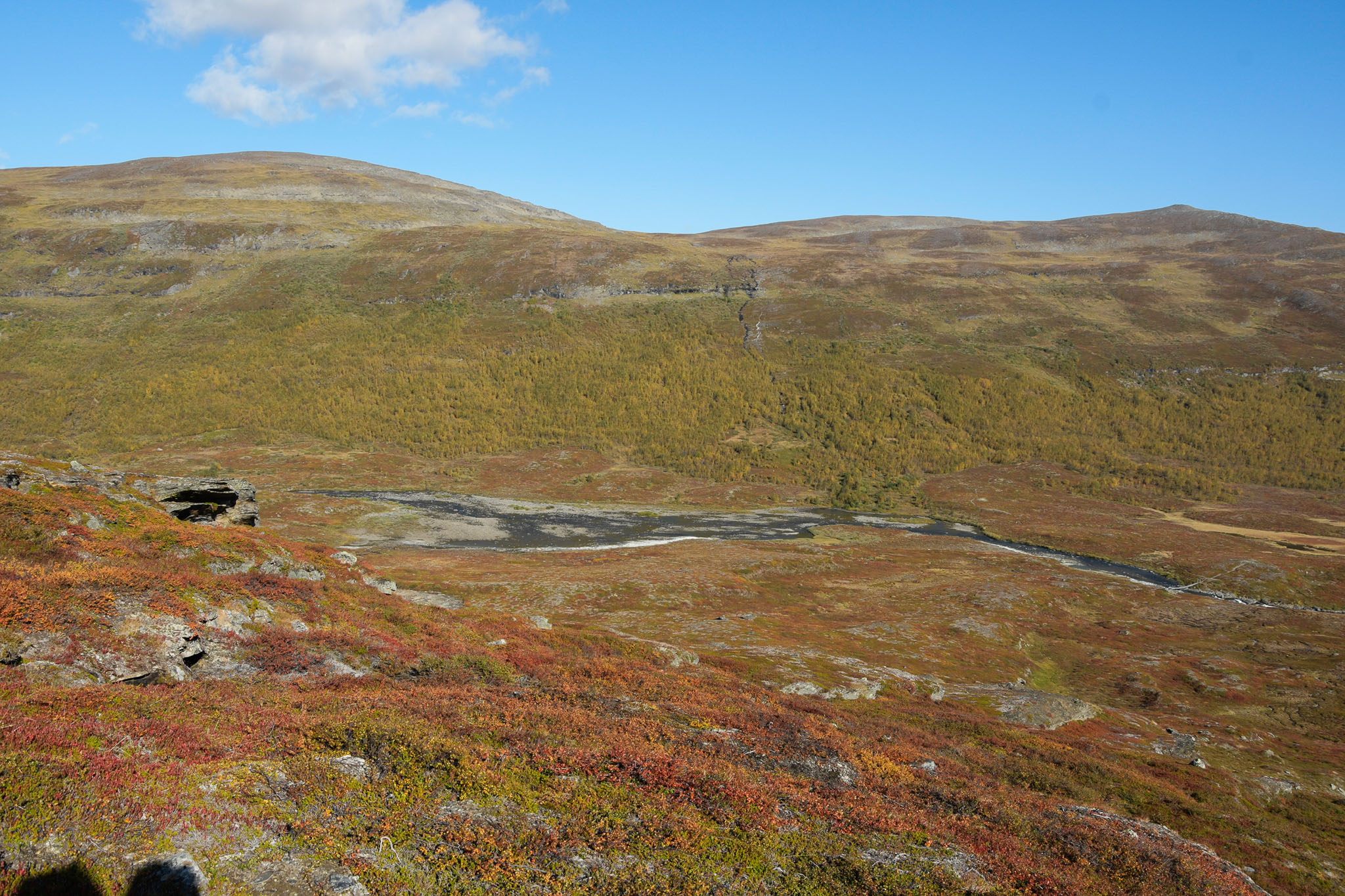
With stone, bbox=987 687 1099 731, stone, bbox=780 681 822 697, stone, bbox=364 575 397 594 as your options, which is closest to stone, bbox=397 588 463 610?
stone, bbox=364 575 397 594

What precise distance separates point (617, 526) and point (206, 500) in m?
51.7

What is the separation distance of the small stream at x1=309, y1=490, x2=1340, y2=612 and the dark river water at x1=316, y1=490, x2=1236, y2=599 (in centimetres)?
10

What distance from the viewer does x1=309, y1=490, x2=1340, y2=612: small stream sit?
7625cm

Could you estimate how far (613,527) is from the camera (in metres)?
89.9

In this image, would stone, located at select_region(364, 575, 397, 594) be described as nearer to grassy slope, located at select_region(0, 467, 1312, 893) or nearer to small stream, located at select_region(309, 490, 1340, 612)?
grassy slope, located at select_region(0, 467, 1312, 893)

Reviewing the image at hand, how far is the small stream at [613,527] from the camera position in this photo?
3002 inches

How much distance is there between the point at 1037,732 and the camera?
3012 cm

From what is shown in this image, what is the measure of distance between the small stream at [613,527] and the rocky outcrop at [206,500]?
78.1 ft

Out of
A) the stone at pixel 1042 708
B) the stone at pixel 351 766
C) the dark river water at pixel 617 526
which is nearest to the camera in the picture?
the stone at pixel 351 766

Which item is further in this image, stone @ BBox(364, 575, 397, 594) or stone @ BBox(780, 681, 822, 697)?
stone @ BBox(364, 575, 397, 594)

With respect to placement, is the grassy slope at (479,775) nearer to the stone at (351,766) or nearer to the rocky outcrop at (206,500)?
the stone at (351,766)

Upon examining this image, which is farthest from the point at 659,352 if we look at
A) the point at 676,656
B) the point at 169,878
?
the point at 169,878

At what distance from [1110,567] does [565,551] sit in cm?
6326

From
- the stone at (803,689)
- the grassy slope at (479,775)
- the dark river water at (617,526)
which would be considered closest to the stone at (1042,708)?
the grassy slope at (479,775)
